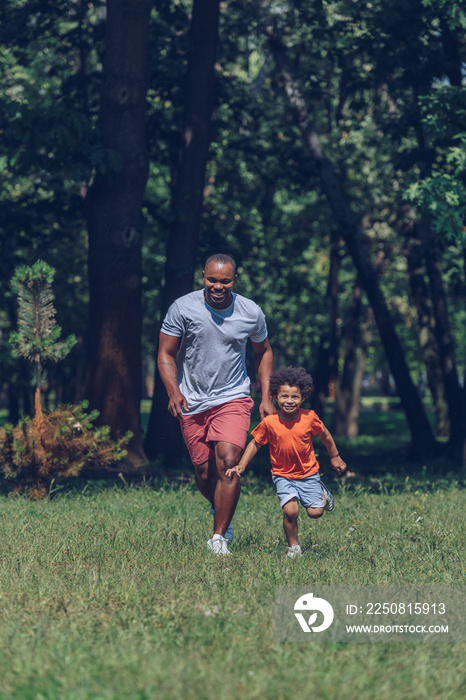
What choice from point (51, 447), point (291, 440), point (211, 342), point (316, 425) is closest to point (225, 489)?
point (291, 440)

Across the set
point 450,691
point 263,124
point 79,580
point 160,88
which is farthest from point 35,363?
point 263,124

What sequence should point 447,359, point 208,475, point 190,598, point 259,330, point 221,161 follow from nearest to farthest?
point 190,598 → point 259,330 → point 208,475 → point 447,359 → point 221,161

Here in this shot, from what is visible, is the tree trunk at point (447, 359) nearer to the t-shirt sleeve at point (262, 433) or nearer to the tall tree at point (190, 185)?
the tall tree at point (190, 185)

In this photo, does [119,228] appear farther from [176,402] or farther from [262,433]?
[262,433]

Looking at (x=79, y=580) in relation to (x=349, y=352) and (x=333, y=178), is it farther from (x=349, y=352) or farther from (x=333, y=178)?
(x=349, y=352)

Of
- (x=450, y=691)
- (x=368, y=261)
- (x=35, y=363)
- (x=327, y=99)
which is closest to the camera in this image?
(x=450, y=691)

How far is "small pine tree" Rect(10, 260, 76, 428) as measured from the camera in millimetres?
9031

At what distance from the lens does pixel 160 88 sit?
1533cm

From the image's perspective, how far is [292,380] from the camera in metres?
6.05

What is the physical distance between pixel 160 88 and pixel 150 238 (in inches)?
371

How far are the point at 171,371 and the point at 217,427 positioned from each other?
0.54 meters

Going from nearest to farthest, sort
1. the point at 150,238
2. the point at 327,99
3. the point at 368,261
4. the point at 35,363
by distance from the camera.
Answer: the point at 35,363, the point at 368,261, the point at 327,99, the point at 150,238

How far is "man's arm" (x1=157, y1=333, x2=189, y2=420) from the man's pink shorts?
0.62ft

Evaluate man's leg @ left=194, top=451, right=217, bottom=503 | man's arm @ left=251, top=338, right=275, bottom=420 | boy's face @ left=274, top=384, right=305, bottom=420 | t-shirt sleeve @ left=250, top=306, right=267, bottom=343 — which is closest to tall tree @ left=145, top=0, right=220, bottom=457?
man's leg @ left=194, top=451, right=217, bottom=503
